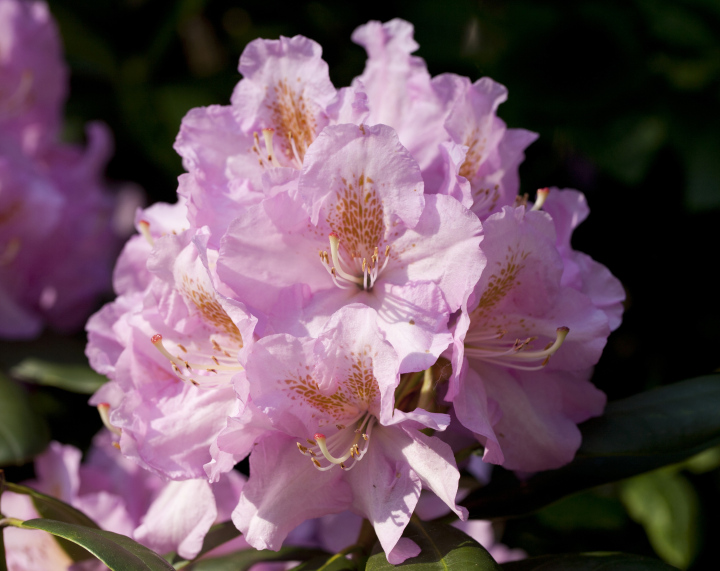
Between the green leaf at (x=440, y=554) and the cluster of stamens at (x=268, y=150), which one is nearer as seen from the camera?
the green leaf at (x=440, y=554)

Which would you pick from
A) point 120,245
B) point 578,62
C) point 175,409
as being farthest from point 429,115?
point 120,245

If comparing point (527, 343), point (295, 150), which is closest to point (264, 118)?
point (295, 150)

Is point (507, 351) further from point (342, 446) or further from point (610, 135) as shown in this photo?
point (610, 135)

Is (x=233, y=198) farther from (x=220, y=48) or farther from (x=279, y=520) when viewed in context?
(x=220, y=48)

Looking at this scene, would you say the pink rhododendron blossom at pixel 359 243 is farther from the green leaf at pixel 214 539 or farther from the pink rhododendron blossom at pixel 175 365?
the green leaf at pixel 214 539

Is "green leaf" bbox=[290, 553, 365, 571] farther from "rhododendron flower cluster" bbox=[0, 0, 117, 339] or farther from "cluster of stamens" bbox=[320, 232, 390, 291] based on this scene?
"rhododendron flower cluster" bbox=[0, 0, 117, 339]

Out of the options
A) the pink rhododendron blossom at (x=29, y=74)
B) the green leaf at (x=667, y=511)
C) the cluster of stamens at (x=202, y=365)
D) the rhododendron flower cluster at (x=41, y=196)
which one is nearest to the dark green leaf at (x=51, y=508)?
the cluster of stamens at (x=202, y=365)
